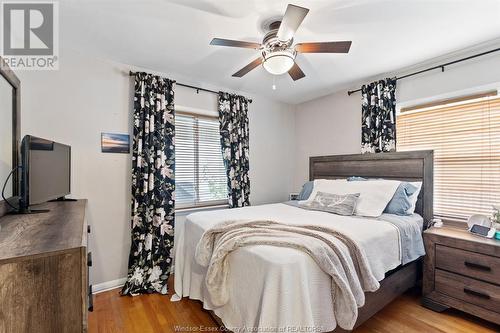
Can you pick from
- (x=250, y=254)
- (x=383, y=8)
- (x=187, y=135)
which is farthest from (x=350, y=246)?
(x=187, y=135)

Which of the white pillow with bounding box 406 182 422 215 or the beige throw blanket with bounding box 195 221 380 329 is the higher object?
the white pillow with bounding box 406 182 422 215

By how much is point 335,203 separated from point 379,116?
4.16 ft

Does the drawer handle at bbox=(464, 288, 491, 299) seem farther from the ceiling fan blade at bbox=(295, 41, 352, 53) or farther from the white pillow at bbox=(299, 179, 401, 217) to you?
the ceiling fan blade at bbox=(295, 41, 352, 53)

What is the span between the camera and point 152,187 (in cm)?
264

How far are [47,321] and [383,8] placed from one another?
2.52 metres

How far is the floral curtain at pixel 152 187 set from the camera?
8.42 feet

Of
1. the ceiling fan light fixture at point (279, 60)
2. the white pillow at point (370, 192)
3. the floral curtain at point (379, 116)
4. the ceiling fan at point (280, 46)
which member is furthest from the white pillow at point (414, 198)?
the ceiling fan light fixture at point (279, 60)

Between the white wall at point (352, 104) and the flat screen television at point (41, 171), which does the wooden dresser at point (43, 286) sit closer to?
the flat screen television at point (41, 171)

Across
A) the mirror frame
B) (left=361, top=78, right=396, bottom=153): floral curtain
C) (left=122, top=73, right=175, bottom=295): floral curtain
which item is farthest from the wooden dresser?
(left=361, top=78, right=396, bottom=153): floral curtain

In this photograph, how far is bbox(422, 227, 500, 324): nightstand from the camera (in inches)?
72.6

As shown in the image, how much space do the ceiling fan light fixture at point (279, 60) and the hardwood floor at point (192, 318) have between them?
6.91 ft

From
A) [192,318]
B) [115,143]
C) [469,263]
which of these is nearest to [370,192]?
[469,263]

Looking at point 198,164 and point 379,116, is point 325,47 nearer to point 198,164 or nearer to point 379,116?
point 379,116

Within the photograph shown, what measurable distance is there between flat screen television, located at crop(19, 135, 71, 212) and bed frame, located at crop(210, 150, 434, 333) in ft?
5.08
